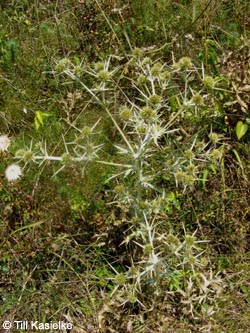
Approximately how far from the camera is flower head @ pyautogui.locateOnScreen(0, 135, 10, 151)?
8.90ft

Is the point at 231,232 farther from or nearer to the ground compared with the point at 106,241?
nearer to the ground

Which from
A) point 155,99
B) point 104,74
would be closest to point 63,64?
point 104,74

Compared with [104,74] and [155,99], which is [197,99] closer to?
[155,99]

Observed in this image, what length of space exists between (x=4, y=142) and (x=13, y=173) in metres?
0.26

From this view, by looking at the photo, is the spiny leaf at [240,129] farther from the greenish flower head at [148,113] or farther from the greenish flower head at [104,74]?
the greenish flower head at [104,74]

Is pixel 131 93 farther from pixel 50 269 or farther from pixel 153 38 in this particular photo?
pixel 50 269

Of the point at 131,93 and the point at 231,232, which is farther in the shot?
the point at 131,93

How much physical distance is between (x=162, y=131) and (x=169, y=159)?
240 mm

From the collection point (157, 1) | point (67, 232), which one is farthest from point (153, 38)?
point (67, 232)

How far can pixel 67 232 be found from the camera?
2465mm

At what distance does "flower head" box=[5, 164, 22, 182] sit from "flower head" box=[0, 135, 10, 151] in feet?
0.51

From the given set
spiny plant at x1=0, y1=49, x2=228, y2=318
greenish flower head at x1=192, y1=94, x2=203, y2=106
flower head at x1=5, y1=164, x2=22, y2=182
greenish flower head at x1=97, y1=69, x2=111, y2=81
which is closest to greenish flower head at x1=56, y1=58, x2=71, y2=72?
spiny plant at x1=0, y1=49, x2=228, y2=318

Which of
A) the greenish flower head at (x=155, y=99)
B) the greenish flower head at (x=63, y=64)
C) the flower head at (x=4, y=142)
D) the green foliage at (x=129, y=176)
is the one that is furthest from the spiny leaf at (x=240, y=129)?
the flower head at (x=4, y=142)

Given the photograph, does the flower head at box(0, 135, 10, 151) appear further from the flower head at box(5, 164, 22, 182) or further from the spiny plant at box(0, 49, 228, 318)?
the spiny plant at box(0, 49, 228, 318)
